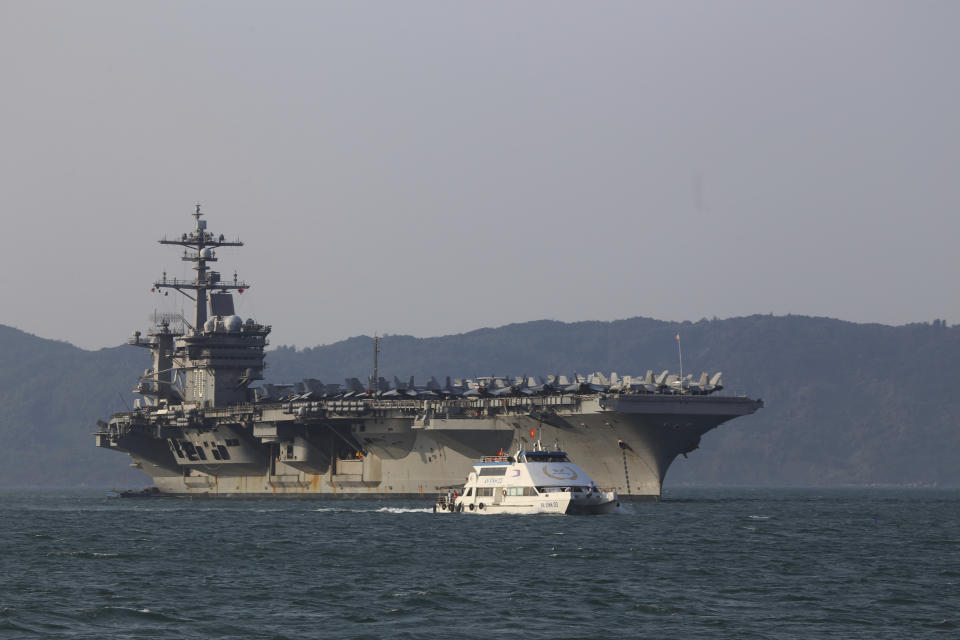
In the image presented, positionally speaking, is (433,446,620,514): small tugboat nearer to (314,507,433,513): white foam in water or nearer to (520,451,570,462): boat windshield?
(520,451,570,462): boat windshield

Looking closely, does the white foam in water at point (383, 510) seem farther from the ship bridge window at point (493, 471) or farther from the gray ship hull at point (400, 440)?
the ship bridge window at point (493, 471)

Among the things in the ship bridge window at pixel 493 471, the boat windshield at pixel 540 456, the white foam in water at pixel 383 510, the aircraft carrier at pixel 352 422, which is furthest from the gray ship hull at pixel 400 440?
the ship bridge window at pixel 493 471

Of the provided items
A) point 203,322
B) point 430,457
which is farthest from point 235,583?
point 203,322

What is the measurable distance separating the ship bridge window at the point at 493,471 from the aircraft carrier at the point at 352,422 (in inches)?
225

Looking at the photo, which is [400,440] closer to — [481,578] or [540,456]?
[540,456]

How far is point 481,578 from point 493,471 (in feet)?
64.3

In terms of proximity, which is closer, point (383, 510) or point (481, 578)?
point (481, 578)

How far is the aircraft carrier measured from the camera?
6019cm

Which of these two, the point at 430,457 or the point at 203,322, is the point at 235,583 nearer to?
the point at 430,457

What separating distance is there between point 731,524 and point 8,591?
30.0m

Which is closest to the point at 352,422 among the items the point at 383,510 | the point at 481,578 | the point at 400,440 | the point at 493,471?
the point at 400,440

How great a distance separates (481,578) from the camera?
3372cm

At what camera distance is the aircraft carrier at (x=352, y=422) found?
60188 millimetres

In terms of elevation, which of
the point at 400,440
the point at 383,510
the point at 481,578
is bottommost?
the point at 481,578
